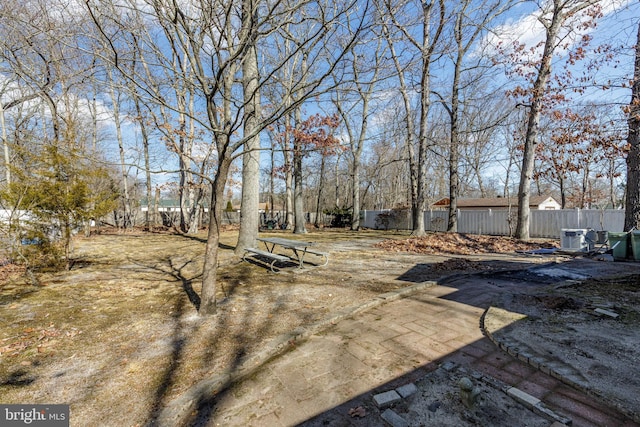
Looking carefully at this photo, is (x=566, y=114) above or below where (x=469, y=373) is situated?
above

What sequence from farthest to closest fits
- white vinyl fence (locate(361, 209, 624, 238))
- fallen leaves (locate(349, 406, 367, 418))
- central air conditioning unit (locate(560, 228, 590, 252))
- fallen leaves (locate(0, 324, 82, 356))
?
white vinyl fence (locate(361, 209, 624, 238)) < central air conditioning unit (locate(560, 228, 590, 252)) < fallen leaves (locate(0, 324, 82, 356)) < fallen leaves (locate(349, 406, 367, 418))

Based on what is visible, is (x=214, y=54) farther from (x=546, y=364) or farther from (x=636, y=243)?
(x=636, y=243)

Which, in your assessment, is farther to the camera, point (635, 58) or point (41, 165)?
point (41, 165)

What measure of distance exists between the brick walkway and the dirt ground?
45 cm

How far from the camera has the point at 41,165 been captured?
20.4 ft

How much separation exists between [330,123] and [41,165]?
35.4 ft

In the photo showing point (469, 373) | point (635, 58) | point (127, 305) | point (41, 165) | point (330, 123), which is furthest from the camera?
point (330, 123)

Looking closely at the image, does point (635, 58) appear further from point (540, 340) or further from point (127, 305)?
point (127, 305)

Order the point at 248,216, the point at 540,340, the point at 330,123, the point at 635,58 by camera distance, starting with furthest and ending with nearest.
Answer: the point at 330,123, the point at 248,216, the point at 635,58, the point at 540,340

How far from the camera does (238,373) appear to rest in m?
2.42

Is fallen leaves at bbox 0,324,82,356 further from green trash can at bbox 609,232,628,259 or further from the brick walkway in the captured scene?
green trash can at bbox 609,232,628,259

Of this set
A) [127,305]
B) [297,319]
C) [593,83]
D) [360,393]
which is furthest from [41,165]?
[593,83]
